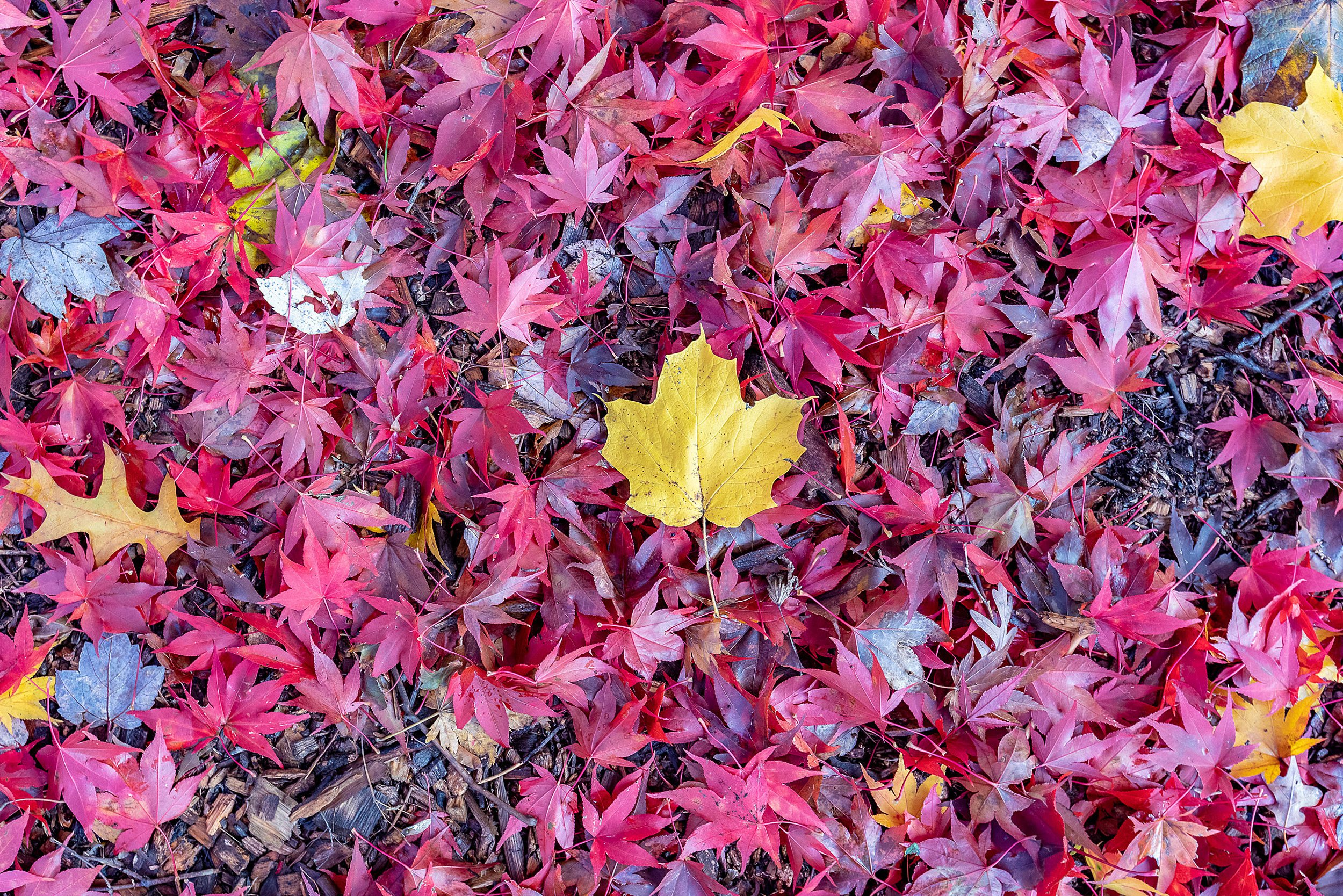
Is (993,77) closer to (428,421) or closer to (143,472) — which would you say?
(428,421)

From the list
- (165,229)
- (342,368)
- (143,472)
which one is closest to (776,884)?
(342,368)

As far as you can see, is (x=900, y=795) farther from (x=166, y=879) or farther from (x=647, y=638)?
(x=166, y=879)

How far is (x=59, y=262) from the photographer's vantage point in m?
1.37

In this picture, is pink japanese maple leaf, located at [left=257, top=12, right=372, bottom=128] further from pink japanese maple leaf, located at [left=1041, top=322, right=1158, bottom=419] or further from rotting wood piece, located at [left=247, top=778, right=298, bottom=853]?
pink japanese maple leaf, located at [left=1041, top=322, right=1158, bottom=419]

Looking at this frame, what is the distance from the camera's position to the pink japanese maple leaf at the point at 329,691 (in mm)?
1317

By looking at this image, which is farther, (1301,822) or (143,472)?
(1301,822)

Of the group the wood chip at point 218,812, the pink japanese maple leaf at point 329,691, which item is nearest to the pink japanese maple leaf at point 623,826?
the pink japanese maple leaf at point 329,691

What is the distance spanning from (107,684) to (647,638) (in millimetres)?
1008

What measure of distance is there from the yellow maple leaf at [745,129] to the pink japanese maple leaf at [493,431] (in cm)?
55

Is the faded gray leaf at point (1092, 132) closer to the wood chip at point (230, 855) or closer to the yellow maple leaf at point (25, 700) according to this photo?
the wood chip at point (230, 855)

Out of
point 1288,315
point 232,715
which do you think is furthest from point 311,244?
point 1288,315

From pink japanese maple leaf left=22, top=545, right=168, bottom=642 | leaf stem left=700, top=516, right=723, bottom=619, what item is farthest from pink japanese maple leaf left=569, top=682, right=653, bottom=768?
pink japanese maple leaf left=22, top=545, right=168, bottom=642

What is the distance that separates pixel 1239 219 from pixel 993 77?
60 centimetres

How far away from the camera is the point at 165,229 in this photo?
1376mm
